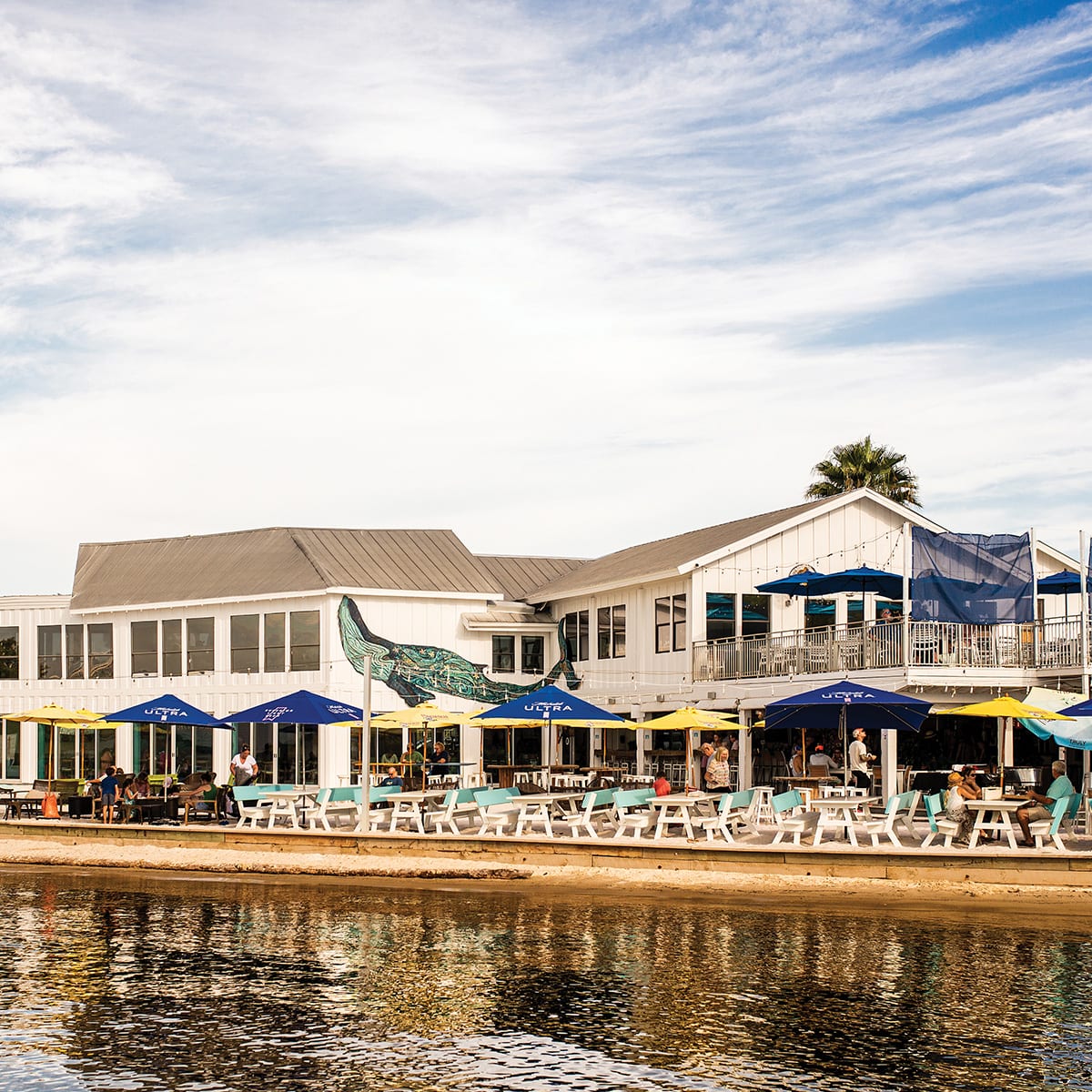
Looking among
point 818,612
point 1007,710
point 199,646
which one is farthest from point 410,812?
point 199,646

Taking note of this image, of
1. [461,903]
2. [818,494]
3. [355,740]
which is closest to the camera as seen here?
[461,903]

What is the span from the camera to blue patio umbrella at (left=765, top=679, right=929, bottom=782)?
25.6m

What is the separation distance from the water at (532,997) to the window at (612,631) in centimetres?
1849

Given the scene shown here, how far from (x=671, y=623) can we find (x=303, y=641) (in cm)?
1005

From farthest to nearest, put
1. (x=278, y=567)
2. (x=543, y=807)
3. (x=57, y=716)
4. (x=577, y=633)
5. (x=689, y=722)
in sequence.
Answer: (x=577, y=633) → (x=278, y=567) → (x=57, y=716) → (x=689, y=722) → (x=543, y=807)

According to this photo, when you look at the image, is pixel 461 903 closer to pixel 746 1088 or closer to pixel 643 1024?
pixel 643 1024

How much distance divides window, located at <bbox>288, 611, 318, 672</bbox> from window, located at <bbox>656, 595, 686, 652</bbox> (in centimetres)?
922

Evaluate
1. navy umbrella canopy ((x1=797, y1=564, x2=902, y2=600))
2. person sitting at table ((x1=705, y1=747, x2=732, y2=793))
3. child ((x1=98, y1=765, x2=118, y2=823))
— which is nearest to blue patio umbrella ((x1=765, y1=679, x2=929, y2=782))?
person sitting at table ((x1=705, y1=747, x2=732, y2=793))

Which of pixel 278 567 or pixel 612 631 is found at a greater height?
pixel 278 567

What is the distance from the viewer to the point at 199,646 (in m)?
41.8

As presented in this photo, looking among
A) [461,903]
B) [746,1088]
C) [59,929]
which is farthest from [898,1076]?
[59,929]

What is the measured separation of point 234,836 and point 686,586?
13668 mm

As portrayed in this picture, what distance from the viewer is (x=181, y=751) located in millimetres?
41312

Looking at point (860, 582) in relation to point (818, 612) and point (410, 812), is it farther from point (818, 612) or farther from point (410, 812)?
point (410, 812)
